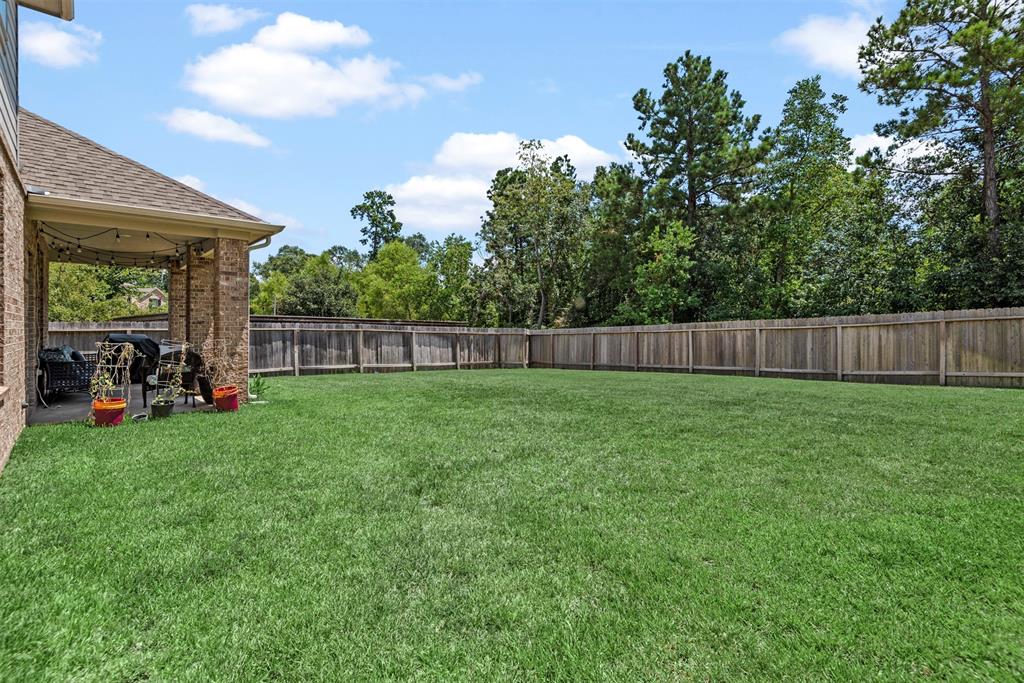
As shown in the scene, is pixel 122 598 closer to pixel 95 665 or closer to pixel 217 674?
pixel 95 665

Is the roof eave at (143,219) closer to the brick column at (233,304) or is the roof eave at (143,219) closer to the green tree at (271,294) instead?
the brick column at (233,304)

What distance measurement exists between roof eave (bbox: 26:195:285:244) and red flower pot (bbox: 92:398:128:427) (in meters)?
2.36

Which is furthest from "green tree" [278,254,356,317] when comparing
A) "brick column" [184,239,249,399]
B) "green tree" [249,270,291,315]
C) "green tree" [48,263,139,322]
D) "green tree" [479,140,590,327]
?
"brick column" [184,239,249,399]

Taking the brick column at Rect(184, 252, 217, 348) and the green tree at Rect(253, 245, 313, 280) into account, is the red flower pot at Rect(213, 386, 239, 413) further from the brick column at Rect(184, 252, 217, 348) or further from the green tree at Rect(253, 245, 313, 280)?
the green tree at Rect(253, 245, 313, 280)

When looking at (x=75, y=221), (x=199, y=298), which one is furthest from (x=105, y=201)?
(x=199, y=298)

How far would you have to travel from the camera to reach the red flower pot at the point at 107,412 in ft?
19.4

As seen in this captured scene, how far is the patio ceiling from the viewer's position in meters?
6.41

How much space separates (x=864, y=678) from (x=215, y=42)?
1040 centimetres

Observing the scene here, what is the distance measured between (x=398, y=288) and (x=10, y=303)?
24.1 metres

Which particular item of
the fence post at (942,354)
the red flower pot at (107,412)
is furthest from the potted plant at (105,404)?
the fence post at (942,354)

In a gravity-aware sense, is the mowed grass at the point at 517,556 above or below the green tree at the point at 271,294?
below

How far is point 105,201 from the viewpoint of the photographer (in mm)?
6543

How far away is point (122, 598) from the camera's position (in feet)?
7.45

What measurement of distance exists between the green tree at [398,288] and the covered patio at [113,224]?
18.5 meters
